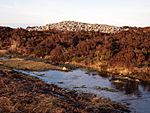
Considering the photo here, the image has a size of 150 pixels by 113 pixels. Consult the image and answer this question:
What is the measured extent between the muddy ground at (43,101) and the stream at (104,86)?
2.17m

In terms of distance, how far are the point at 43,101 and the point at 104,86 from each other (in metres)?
12.1

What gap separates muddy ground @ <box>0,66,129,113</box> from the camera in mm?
19375

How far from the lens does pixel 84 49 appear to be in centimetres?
5056

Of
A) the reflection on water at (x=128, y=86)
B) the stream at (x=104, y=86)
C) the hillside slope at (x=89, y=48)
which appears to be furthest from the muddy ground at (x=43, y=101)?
the hillside slope at (x=89, y=48)

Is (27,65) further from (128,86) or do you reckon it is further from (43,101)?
(43,101)

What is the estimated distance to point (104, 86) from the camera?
32.2 meters

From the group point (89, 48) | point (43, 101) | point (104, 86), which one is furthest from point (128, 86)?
point (89, 48)

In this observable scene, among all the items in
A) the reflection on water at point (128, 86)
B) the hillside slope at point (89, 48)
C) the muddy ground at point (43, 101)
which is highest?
the hillside slope at point (89, 48)

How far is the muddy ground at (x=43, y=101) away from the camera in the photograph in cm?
1938

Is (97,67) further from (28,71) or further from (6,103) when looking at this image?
(6,103)

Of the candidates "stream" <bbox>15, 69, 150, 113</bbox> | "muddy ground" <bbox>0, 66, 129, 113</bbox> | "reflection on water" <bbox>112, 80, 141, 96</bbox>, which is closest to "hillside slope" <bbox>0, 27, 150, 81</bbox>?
"stream" <bbox>15, 69, 150, 113</bbox>

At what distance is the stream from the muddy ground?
2173 mm

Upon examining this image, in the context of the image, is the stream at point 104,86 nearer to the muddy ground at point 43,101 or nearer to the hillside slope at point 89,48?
the muddy ground at point 43,101

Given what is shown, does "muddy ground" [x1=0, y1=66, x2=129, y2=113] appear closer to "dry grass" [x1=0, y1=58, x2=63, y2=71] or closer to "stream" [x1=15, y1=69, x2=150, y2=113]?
"stream" [x1=15, y1=69, x2=150, y2=113]
